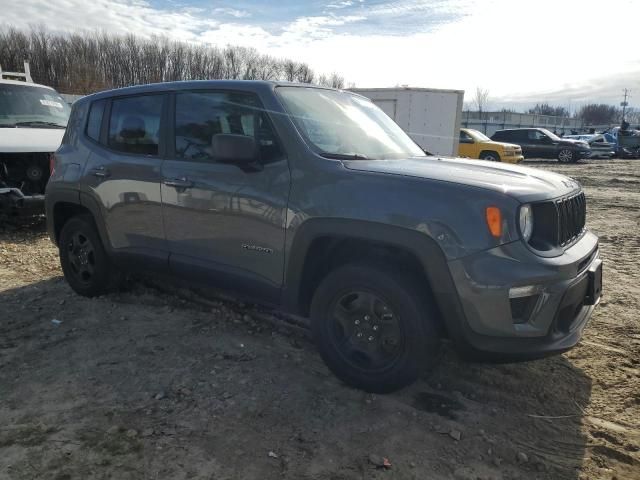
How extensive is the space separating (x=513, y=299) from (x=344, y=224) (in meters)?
0.99

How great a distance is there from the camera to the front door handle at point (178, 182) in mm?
3640

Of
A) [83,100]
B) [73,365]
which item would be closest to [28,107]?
[83,100]

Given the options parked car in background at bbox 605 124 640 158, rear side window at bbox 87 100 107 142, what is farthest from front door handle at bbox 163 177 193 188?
parked car in background at bbox 605 124 640 158

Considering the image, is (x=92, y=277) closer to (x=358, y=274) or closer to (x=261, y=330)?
(x=261, y=330)

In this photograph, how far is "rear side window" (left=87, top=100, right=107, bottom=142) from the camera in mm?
4500

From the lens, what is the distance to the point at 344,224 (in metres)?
2.91

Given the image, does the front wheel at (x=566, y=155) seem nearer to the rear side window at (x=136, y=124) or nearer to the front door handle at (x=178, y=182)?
the rear side window at (x=136, y=124)

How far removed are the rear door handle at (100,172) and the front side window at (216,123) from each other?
0.85 m

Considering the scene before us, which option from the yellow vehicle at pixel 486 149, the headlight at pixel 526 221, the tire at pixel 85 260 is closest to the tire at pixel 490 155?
the yellow vehicle at pixel 486 149

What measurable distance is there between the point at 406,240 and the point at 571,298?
0.96 meters

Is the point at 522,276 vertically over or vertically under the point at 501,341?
over

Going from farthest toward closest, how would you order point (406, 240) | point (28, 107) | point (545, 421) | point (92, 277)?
point (28, 107) < point (92, 277) < point (545, 421) < point (406, 240)

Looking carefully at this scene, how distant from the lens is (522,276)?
254cm

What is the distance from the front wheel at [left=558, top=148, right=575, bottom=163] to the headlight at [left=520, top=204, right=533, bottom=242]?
24.0 m
